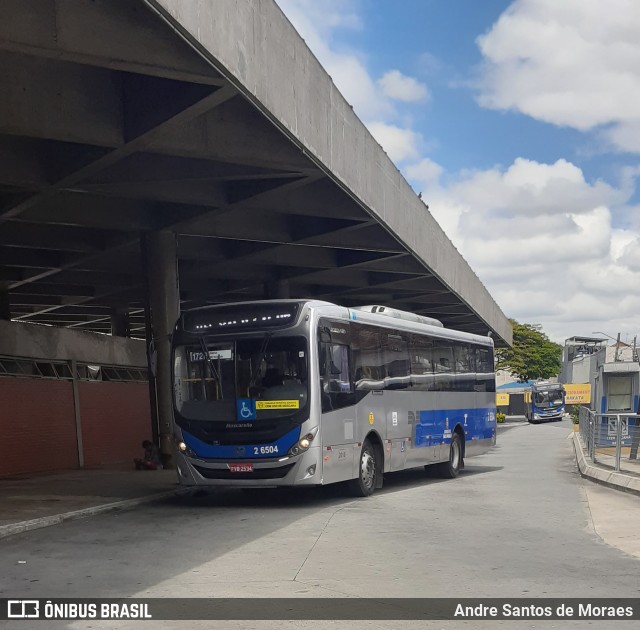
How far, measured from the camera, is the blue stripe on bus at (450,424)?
18.8 m

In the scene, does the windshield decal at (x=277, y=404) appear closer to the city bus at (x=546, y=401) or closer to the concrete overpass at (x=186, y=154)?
the concrete overpass at (x=186, y=154)

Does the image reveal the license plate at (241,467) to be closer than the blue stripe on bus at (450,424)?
Yes

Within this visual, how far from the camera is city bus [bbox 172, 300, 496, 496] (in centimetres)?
1409

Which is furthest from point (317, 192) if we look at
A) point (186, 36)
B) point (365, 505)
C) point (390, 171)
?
point (186, 36)

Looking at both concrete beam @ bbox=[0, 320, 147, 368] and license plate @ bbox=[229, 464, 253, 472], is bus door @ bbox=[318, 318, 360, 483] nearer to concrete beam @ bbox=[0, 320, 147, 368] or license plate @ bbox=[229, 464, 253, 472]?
license plate @ bbox=[229, 464, 253, 472]

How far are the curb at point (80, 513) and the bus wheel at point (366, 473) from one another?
10.4 ft

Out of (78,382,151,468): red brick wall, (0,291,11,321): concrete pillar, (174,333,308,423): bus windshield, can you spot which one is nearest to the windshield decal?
(174,333,308,423): bus windshield

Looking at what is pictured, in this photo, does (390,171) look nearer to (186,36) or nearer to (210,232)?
(210,232)

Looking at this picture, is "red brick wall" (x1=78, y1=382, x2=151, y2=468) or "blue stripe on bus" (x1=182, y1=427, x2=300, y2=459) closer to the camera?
"blue stripe on bus" (x1=182, y1=427, x2=300, y2=459)

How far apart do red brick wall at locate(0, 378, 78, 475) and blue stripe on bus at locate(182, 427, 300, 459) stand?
325 inches

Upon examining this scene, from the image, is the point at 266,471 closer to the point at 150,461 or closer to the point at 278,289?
the point at 150,461

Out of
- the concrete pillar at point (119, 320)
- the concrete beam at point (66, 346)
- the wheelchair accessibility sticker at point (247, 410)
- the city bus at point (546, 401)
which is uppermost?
the concrete pillar at point (119, 320)

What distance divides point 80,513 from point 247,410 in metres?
2.91

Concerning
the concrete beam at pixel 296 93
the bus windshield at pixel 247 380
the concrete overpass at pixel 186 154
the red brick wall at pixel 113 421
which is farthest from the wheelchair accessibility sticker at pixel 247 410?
the red brick wall at pixel 113 421
